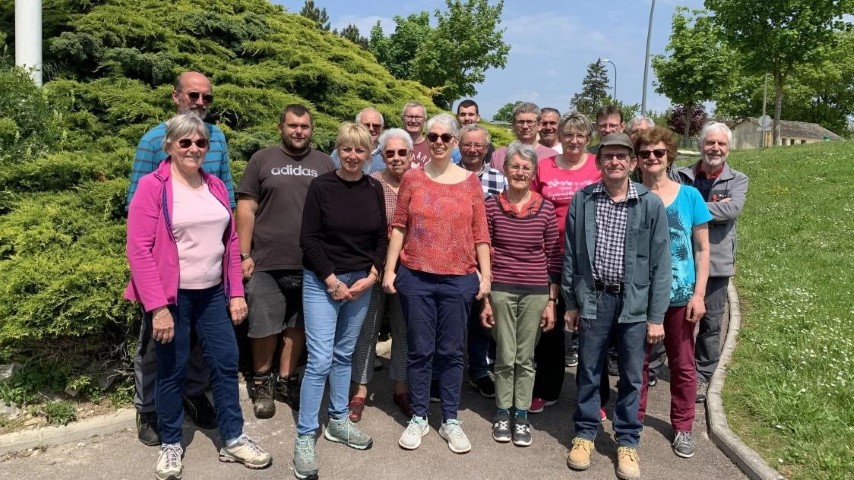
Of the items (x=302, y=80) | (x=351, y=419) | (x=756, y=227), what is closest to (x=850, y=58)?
(x=756, y=227)

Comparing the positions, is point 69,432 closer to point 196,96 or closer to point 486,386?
point 196,96

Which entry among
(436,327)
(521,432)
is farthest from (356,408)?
(521,432)

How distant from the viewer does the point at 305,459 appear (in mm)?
3480

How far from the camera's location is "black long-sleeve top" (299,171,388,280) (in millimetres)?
3582

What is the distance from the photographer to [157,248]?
316cm

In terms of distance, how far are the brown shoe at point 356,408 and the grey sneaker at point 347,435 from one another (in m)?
0.31

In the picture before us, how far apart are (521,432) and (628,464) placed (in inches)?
28.3

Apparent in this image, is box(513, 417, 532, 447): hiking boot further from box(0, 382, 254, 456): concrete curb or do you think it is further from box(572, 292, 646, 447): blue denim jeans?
box(0, 382, 254, 456): concrete curb

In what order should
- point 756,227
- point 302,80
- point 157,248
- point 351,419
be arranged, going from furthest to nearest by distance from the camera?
1. point 756,227
2. point 302,80
3. point 351,419
4. point 157,248

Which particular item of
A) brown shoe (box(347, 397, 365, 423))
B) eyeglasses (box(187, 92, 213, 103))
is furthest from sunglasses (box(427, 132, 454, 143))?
brown shoe (box(347, 397, 365, 423))

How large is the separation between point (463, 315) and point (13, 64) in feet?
21.5

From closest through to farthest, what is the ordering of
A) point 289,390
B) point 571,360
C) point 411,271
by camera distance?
point 411,271 < point 289,390 < point 571,360

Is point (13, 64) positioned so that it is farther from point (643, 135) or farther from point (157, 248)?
point (643, 135)

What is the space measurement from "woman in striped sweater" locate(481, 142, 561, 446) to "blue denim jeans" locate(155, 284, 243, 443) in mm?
1682
